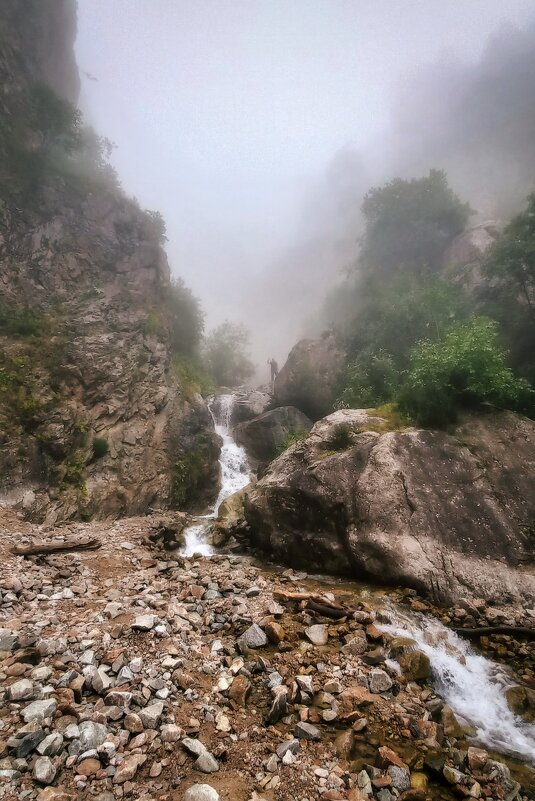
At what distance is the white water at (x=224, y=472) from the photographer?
15406 millimetres

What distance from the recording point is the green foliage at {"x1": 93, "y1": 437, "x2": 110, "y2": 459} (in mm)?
19656

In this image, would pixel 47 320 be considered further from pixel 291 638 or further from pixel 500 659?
pixel 500 659

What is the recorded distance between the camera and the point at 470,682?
259 inches

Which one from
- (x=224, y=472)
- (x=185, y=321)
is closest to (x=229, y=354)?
(x=185, y=321)

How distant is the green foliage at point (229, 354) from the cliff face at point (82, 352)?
18.6 meters

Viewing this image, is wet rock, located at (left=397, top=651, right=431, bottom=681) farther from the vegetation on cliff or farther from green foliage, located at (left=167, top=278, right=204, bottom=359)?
green foliage, located at (left=167, top=278, right=204, bottom=359)

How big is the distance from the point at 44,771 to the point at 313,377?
104 feet

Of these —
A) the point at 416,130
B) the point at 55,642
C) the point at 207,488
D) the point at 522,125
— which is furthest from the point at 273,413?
the point at 416,130

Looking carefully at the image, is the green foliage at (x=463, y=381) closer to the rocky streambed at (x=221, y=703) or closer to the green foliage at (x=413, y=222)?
the rocky streambed at (x=221, y=703)

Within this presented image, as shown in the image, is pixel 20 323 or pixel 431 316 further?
pixel 431 316

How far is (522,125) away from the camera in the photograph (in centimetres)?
4381

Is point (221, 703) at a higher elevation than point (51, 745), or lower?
lower

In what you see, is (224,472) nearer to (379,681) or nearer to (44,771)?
(379,681)

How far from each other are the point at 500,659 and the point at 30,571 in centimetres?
1120
